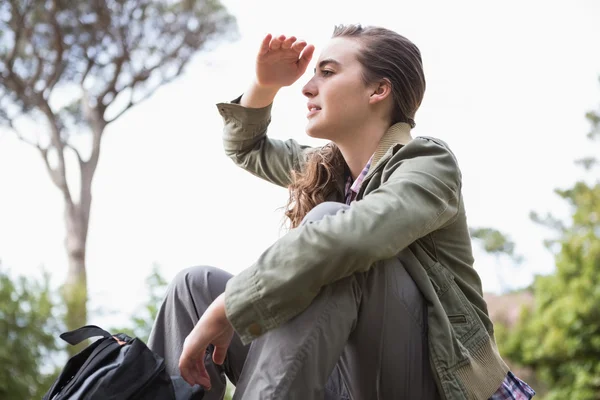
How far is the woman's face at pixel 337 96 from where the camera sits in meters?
1.79

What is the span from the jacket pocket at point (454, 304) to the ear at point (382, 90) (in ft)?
1.80

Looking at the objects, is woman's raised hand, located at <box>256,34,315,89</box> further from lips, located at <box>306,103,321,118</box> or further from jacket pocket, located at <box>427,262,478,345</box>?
jacket pocket, located at <box>427,262,478,345</box>

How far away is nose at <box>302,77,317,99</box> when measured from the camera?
1.82m

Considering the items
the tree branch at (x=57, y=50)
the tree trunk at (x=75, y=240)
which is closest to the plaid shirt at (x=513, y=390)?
the tree trunk at (x=75, y=240)

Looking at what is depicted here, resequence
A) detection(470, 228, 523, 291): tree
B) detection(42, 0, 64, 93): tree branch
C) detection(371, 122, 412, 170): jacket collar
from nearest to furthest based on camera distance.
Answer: detection(371, 122, 412, 170): jacket collar < detection(42, 0, 64, 93): tree branch < detection(470, 228, 523, 291): tree

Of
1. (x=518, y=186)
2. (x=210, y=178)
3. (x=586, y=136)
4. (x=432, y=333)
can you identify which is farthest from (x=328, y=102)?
(x=518, y=186)

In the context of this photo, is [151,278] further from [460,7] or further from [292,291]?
[460,7]

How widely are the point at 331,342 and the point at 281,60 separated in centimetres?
93

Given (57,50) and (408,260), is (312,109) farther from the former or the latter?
(57,50)

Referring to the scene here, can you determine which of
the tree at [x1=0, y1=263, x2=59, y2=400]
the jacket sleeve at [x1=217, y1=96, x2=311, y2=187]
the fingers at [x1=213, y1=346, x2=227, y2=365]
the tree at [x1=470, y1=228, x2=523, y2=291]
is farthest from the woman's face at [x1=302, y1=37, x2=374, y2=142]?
the tree at [x1=470, y1=228, x2=523, y2=291]

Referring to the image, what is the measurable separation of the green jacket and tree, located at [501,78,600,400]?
4.97 meters

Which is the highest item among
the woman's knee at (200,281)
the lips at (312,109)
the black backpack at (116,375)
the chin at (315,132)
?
the lips at (312,109)

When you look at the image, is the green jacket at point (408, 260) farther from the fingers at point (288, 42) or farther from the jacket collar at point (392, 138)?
the fingers at point (288, 42)

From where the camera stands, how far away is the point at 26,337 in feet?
15.3
